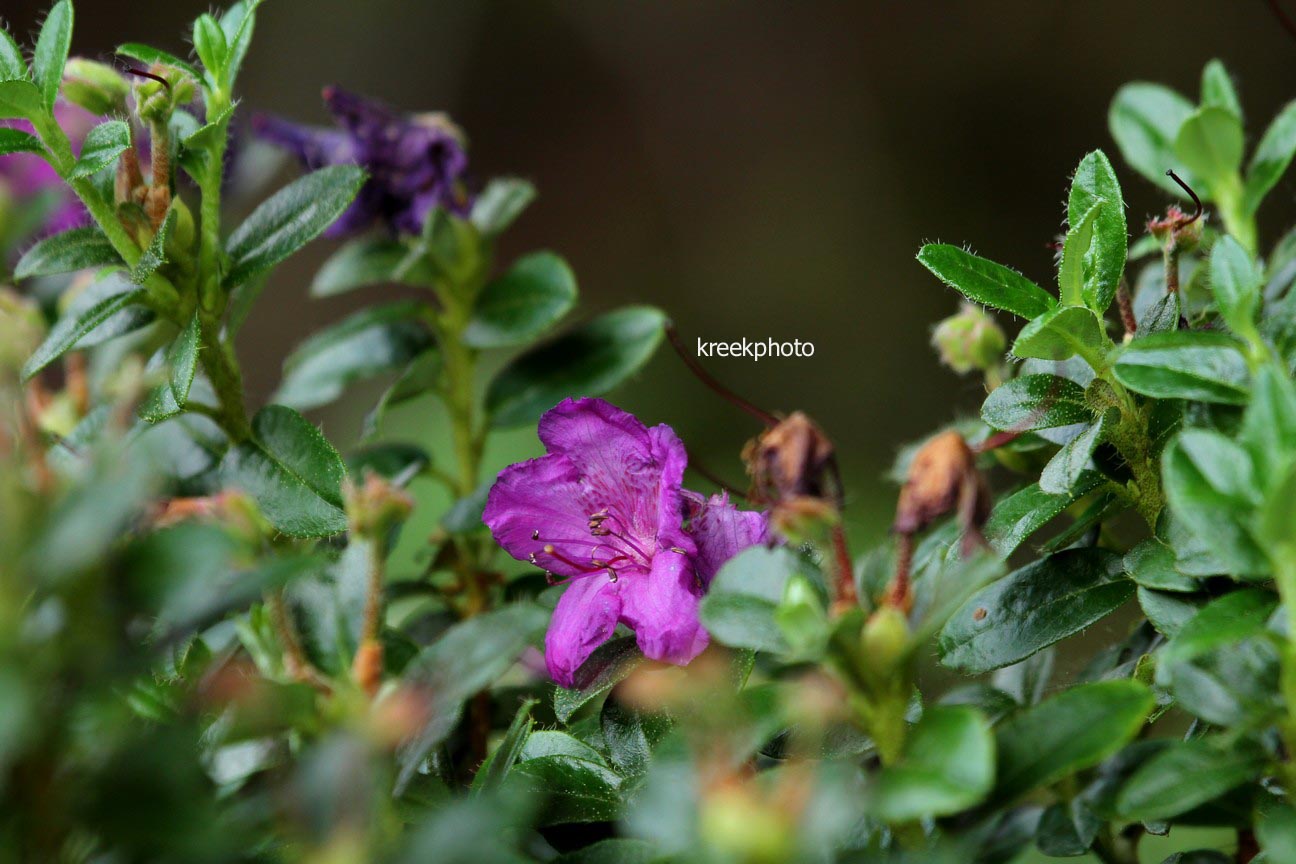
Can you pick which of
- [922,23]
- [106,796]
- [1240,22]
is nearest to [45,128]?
[106,796]

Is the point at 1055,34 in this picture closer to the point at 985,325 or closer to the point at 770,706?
the point at 985,325

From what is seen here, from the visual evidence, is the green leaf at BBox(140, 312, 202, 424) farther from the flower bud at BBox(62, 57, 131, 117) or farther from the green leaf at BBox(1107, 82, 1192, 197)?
the green leaf at BBox(1107, 82, 1192, 197)

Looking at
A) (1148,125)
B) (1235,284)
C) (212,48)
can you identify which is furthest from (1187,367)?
(212,48)

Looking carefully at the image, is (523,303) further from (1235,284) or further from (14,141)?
(1235,284)

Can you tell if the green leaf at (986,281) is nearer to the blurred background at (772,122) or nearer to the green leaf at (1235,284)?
the green leaf at (1235,284)

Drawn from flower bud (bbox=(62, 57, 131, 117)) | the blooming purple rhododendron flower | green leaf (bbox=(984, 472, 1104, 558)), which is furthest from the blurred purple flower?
green leaf (bbox=(984, 472, 1104, 558))

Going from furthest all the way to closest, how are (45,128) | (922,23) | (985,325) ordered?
(922,23) → (985,325) → (45,128)
